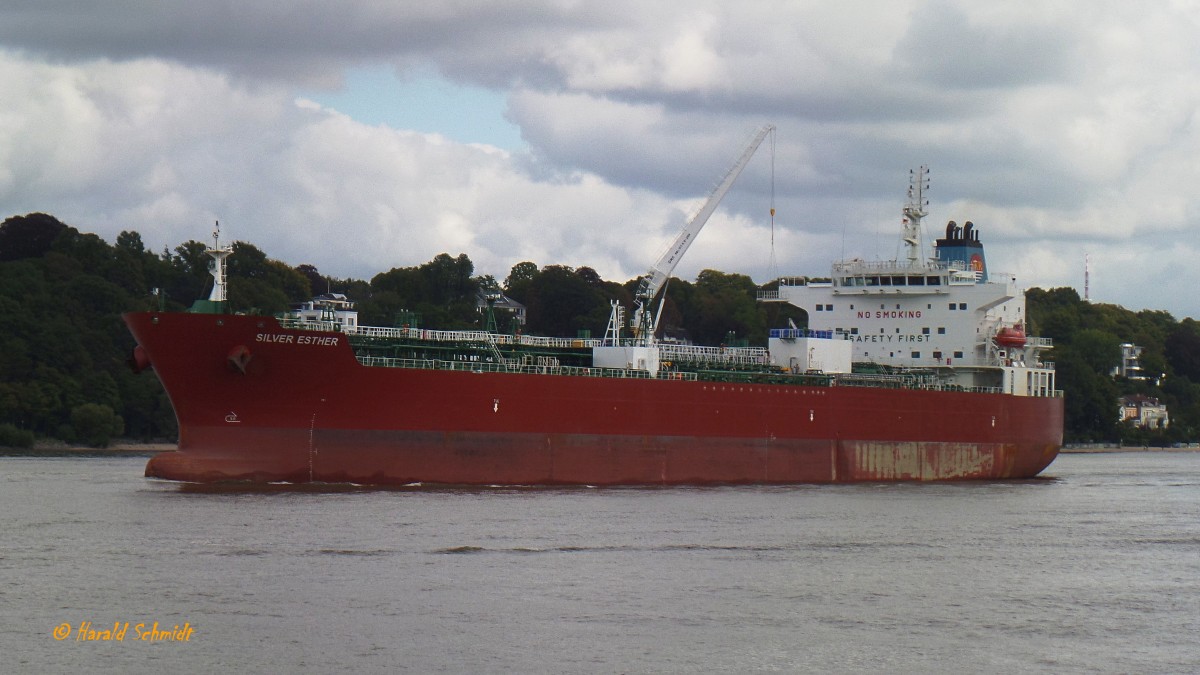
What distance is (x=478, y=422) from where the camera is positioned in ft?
105

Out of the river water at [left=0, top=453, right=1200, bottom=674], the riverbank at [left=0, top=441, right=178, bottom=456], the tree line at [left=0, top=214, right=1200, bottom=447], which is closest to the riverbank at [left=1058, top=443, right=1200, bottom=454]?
the tree line at [left=0, top=214, right=1200, bottom=447]

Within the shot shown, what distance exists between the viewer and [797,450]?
3794 cm

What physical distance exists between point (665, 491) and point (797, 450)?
5.97 meters

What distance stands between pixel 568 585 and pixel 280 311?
150 feet

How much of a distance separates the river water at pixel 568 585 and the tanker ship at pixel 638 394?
4.14 feet

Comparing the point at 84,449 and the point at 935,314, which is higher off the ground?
the point at 935,314

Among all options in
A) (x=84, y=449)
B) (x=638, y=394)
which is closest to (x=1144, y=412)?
(x=84, y=449)

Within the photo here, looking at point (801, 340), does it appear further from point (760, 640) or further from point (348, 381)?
point (760, 640)

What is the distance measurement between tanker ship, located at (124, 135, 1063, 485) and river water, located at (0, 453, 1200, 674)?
49.7 inches

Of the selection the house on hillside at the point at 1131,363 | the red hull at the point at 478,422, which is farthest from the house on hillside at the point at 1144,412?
the red hull at the point at 478,422

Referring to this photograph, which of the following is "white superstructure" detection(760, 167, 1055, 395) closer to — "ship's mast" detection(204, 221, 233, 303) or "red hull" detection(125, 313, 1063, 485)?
"red hull" detection(125, 313, 1063, 485)

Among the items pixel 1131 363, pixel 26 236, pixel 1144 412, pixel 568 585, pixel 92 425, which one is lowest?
pixel 568 585

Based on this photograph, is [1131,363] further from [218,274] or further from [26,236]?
[218,274]

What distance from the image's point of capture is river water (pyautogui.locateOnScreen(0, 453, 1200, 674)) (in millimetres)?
16766
